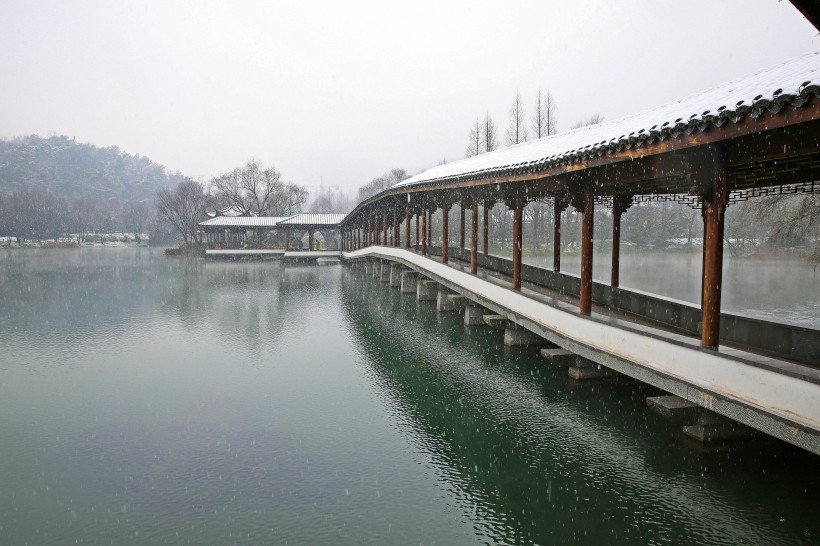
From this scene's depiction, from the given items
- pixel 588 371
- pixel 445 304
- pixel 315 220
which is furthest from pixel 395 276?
pixel 315 220

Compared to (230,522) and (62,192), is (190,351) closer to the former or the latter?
(230,522)

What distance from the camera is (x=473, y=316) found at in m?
13.9

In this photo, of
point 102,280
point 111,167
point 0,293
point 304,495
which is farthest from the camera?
point 111,167

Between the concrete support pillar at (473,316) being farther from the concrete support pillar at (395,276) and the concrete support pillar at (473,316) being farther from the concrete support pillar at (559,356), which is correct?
the concrete support pillar at (395,276)

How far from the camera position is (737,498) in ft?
17.0

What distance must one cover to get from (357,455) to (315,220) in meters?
41.6

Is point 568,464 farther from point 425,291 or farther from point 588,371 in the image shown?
point 425,291

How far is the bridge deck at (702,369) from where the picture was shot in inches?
181

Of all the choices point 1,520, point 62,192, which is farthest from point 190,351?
point 62,192

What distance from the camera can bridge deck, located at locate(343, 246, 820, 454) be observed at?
4594 millimetres

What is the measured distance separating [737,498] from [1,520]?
6.96 metres

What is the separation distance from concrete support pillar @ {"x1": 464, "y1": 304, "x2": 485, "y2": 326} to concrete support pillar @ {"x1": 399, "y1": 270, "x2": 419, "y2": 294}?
7084 millimetres

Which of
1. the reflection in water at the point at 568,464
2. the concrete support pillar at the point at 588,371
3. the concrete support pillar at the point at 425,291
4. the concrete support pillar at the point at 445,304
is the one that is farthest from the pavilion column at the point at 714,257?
the concrete support pillar at the point at 425,291

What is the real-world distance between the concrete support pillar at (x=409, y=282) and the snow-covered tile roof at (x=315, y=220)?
25499 mm
